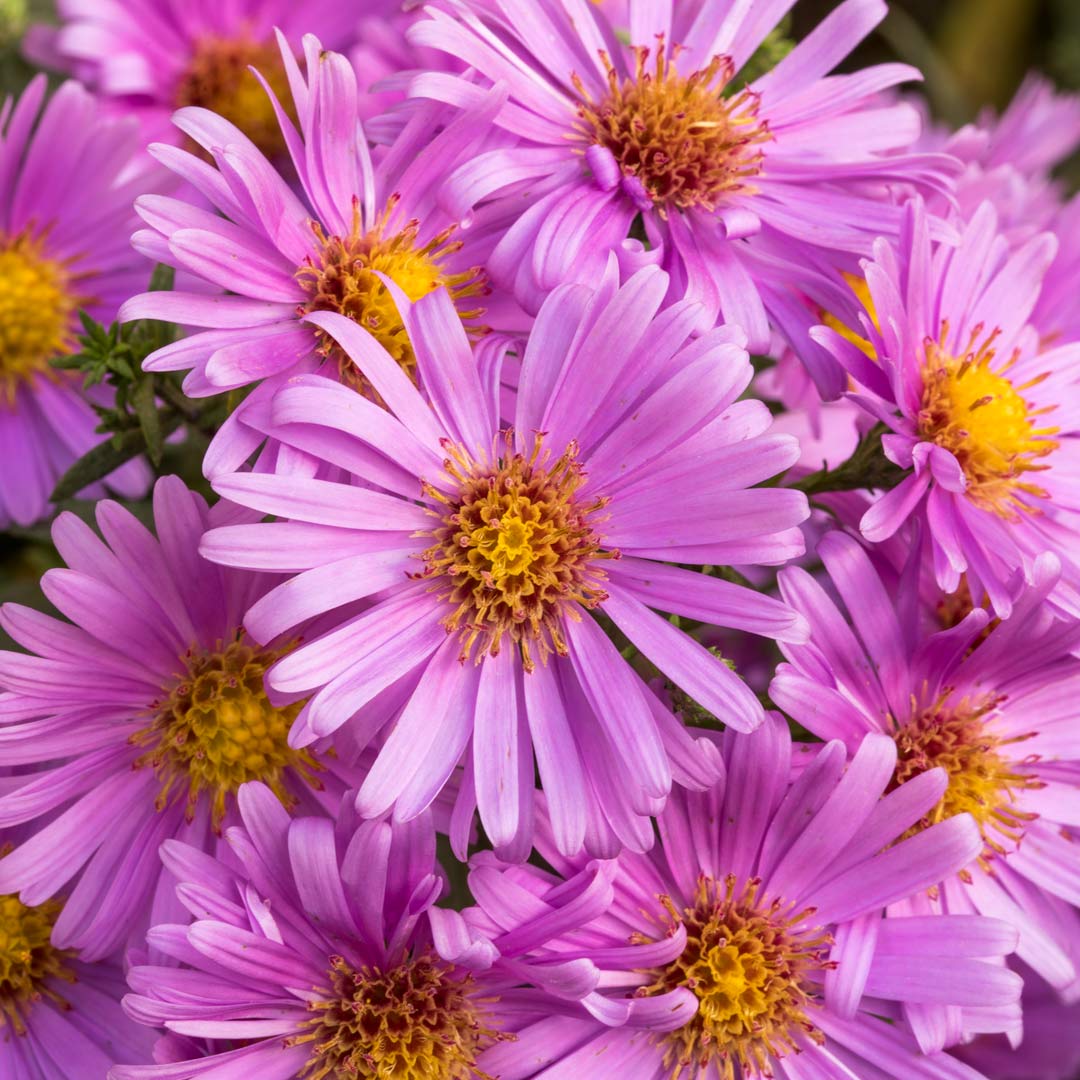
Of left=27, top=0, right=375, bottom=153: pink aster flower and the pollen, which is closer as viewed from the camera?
the pollen

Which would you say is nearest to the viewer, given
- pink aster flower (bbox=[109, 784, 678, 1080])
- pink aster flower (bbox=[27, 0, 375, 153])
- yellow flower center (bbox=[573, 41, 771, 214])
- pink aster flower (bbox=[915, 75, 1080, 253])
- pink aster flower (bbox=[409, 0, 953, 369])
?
pink aster flower (bbox=[109, 784, 678, 1080])

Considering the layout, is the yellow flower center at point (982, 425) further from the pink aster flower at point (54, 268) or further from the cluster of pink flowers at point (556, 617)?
the pink aster flower at point (54, 268)

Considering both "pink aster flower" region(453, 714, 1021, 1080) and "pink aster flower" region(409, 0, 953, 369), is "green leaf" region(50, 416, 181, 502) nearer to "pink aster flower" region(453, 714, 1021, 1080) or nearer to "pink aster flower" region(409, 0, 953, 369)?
"pink aster flower" region(409, 0, 953, 369)

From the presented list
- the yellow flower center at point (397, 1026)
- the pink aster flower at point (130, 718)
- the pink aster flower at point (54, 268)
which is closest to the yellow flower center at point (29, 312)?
the pink aster flower at point (54, 268)

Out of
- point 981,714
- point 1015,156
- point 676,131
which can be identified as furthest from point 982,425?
point 1015,156

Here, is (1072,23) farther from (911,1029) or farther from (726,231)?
(911,1029)

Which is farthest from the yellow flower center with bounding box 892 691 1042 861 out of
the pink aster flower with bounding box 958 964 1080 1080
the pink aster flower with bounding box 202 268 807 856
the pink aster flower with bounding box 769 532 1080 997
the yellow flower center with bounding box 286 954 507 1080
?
the pink aster flower with bounding box 958 964 1080 1080

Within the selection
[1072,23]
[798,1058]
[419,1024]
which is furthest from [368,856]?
[1072,23]
